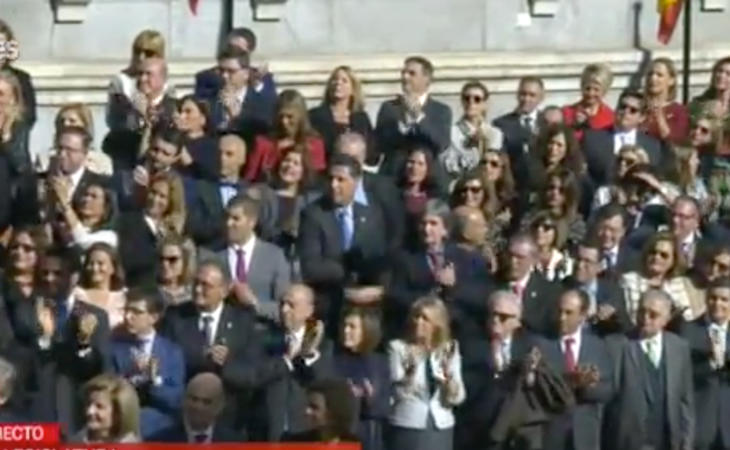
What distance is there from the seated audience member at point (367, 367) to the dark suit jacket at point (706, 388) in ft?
6.07

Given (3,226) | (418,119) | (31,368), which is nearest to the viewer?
(31,368)

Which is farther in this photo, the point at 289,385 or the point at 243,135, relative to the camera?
the point at 243,135

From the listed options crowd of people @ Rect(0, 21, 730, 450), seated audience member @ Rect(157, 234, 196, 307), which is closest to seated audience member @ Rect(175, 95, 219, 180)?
crowd of people @ Rect(0, 21, 730, 450)

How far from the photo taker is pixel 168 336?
25.5 m

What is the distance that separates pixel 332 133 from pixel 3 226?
2.40m

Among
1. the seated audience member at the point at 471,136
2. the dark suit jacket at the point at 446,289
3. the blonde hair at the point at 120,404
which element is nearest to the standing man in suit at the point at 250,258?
the dark suit jacket at the point at 446,289

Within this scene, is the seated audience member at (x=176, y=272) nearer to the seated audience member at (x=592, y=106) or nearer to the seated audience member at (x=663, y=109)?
the seated audience member at (x=592, y=106)

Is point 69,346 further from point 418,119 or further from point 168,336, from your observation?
point 418,119

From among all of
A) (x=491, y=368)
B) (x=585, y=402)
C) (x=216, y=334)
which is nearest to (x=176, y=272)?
(x=216, y=334)

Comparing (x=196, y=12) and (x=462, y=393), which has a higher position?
(x=196, y=12)

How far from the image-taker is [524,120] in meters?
29.6

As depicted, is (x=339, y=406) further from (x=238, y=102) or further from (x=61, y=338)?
(x=238, y=102)

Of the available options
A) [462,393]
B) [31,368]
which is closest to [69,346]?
[31,368]

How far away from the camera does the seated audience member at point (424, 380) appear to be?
25438 millimetres
